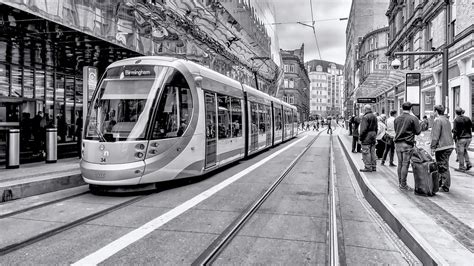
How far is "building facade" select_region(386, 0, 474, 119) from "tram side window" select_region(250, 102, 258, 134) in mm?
7575

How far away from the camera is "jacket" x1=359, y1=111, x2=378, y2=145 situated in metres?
9.99

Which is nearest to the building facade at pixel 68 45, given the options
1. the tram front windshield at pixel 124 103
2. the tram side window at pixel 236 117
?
the tram front windshield at pixel 124 103

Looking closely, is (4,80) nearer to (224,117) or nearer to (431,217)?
(224,117)

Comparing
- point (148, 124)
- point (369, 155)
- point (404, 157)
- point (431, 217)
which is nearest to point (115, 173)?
point (148, 124)

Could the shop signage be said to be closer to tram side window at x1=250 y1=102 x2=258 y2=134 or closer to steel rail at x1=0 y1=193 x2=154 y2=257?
tram side window at x1=250 y1=102 x2=258 y2=134

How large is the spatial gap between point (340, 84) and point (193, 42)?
179213mm

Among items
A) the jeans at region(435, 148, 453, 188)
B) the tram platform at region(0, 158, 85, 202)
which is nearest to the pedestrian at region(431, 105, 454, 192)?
the jeans at region(435, 148, 453, 188)

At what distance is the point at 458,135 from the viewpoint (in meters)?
9.98

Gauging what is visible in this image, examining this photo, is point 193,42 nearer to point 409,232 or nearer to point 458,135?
point 458,135

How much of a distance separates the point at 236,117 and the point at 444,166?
645 centimetres

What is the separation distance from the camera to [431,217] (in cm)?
552

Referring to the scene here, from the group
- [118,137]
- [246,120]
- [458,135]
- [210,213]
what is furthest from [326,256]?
[246,120]

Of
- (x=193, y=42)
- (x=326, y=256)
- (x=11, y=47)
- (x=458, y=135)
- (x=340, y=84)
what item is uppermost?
(x=340, y=84)

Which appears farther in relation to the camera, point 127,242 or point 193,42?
point 193,42
